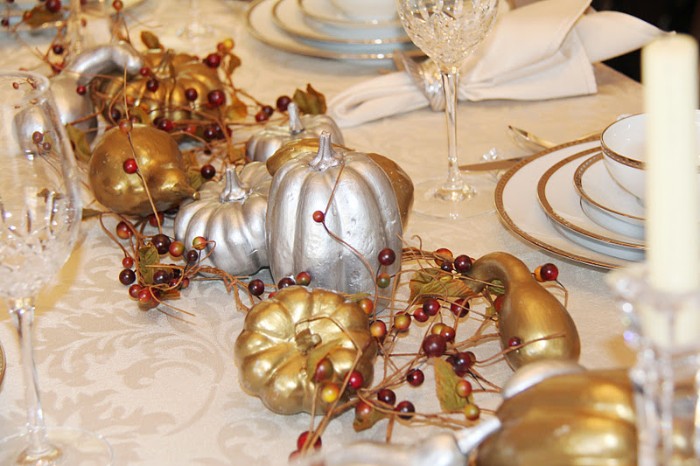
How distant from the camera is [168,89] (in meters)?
1.17

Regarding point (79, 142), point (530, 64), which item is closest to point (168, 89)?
point (79, 142)

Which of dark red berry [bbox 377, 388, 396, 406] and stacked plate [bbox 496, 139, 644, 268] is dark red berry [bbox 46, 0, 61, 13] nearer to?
stacked plate [bbox 496, 139, 644, 268]

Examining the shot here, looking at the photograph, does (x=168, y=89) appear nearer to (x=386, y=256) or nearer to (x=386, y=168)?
(x=386, y=168)

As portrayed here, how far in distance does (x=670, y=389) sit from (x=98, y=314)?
0.58 meters

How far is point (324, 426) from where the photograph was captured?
2.06ft

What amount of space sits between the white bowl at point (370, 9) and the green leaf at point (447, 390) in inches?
34.0

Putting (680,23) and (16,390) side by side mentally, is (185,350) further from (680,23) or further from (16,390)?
(680,23)

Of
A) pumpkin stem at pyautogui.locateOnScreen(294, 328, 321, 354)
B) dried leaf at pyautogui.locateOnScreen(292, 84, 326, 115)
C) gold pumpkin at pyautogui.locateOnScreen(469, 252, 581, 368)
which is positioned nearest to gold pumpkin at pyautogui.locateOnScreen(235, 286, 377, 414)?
pumpkin stem at pyautogui.locateOnScreen(294, 328, 321, 354)

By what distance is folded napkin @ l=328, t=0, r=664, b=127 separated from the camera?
1238 millimetres

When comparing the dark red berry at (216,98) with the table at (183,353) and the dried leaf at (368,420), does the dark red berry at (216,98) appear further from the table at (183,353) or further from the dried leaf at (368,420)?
the dried leaf at (368,420)

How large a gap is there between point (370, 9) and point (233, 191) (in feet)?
2.05

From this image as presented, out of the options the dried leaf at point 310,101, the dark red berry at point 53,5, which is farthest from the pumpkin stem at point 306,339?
the dark red berry at point 53,5

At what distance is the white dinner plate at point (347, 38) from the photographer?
4.58ft

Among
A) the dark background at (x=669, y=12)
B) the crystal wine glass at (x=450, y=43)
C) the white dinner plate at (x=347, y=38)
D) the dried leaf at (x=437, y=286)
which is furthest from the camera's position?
the dark background at (x=669, y=12)
